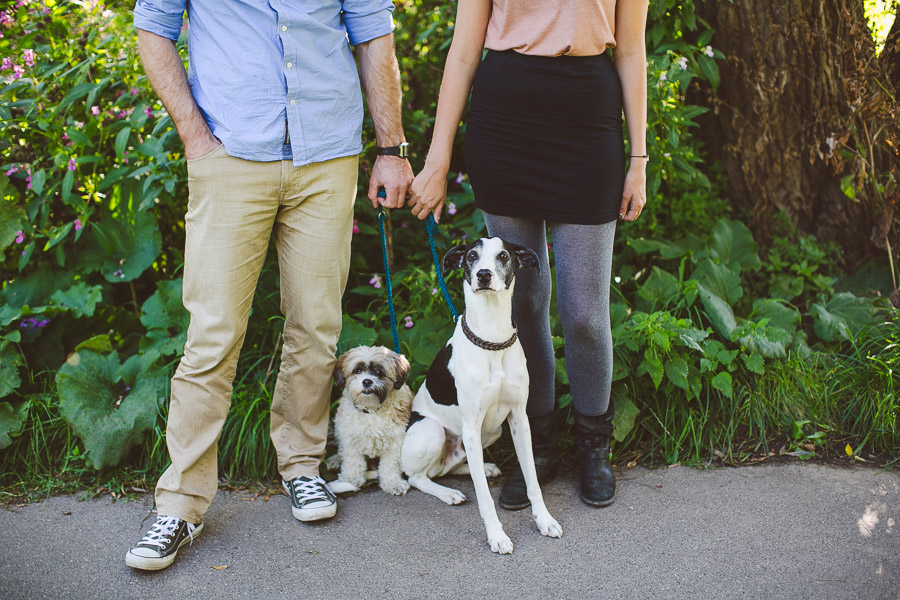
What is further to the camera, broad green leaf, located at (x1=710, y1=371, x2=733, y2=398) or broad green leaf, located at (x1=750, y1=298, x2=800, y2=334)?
broad green leaf, located at (x1=750, y1=298, x2=800, y2=334)

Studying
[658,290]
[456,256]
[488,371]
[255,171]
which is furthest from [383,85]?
[658,290]

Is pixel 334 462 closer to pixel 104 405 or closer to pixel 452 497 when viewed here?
pixel 452 497

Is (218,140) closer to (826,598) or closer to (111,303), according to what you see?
(111,303)

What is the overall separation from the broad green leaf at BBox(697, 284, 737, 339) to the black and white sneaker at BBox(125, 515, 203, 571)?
2551 millimetres

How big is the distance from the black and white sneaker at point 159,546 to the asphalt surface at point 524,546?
0.17 ft

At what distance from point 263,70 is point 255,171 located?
35 cm

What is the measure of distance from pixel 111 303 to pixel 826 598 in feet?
11.9

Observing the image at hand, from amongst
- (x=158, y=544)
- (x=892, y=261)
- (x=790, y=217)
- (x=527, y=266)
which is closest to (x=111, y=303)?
(x=158, y=544)

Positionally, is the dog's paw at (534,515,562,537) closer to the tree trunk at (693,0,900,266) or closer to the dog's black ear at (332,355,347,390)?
the dog's black ear at (332,355,347,390)

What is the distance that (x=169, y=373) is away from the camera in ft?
10.8

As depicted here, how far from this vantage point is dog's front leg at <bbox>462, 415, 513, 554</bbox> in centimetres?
251

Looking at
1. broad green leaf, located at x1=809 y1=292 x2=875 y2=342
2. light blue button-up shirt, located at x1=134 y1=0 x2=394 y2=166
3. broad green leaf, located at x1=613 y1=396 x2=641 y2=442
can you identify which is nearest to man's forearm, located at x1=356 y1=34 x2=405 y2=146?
light blue button-up shirt, located at x1=134 y1=0 x2=394 y2=166

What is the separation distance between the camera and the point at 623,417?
309 centimetres

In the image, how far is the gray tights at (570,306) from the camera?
2535 millimetres
